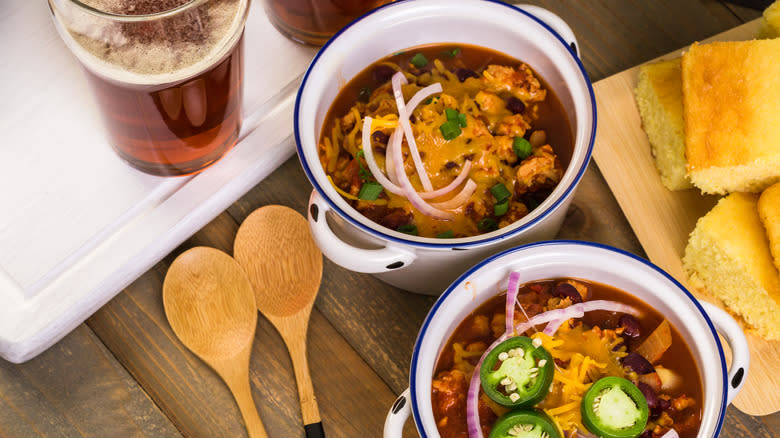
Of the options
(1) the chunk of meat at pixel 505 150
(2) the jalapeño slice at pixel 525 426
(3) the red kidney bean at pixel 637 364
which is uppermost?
(1) the chunk of meat at pixel 505 150

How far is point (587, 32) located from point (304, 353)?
1253 millimetres

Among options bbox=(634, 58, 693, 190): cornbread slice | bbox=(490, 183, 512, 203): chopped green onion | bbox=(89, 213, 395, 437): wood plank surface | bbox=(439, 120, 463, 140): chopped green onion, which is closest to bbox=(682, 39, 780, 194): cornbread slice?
bbox=(634, 58, 693, 190): cornbread slice

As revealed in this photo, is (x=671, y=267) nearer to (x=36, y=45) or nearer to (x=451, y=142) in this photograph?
(x=451, y=142)

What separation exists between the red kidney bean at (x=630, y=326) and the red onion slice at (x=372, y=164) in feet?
1.89

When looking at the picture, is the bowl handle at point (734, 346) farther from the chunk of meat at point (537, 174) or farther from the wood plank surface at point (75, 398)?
the wood plank surface at point (75, 398)

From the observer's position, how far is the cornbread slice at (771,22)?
2.20 meters

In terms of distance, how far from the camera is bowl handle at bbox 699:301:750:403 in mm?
1771

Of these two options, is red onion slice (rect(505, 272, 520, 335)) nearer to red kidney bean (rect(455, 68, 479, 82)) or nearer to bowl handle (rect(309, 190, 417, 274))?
bowl handle (rect(309, 190, 417, 274))

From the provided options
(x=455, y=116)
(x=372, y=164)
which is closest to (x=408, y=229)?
(x=372, y=164)

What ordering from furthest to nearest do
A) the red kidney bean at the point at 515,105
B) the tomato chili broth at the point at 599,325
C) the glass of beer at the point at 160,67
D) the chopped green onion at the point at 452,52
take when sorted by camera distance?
the chopped green onion at the point at 452,52 → the red kidney bean at the point at 515,105 → the tomato chili broth at the point at 599,325 → the glass of beer at the point at 160,67

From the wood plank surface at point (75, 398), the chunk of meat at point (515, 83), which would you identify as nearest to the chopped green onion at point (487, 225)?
the chunk of meat at point (515, 83)

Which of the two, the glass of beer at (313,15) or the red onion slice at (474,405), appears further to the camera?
the glass of beer at (313,15)

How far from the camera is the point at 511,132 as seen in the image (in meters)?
1.98

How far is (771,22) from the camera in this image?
2225 mm
